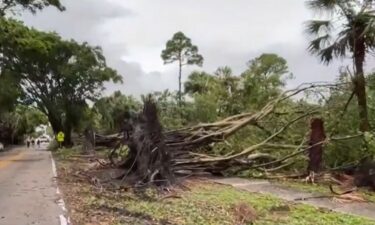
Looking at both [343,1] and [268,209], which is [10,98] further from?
[268,209]

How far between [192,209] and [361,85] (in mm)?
9001

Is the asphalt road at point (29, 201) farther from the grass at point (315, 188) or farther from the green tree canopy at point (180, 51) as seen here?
the green tree canopy at point (180, 51)

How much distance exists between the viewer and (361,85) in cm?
1692

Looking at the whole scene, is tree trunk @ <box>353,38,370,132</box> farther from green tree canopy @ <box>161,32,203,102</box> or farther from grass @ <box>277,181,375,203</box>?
green tree canopy @ <box>161,32,203,102</box>

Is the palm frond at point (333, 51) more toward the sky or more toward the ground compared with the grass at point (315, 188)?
more toward the sky

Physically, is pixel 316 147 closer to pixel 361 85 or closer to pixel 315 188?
pixel 315 188

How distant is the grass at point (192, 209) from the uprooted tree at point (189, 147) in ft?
5.26

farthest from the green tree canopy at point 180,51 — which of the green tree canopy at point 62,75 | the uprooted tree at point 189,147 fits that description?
the uprooted tree at point 189,147

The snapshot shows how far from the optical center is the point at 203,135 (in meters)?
19.4

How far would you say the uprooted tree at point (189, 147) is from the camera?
1530cm

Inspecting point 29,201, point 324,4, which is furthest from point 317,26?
point 29,201

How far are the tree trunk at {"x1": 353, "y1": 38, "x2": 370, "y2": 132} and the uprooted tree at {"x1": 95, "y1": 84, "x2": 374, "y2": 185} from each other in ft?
4.01

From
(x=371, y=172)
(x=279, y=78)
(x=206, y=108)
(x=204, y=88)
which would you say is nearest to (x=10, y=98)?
(x=206, y=108)

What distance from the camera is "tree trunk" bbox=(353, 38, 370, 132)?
54.9ft
